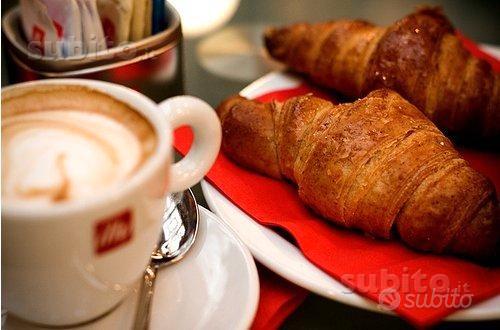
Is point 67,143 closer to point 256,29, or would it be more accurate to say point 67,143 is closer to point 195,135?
point 195,135

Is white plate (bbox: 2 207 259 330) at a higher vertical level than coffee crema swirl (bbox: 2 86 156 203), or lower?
lower

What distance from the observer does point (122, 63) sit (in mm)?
918

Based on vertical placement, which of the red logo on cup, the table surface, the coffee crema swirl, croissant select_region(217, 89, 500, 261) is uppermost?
the coffee crema swirl

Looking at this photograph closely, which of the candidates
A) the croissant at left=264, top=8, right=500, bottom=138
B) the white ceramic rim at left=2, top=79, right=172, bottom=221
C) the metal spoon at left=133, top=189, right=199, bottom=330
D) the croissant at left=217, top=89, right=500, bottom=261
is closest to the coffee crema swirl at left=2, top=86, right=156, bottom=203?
the white ceramic rim at left=2, top=79, right=172, bottom=221

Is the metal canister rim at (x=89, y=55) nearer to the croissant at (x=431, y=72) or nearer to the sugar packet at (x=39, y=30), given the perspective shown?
the sugar packet at (x=39, y=30)

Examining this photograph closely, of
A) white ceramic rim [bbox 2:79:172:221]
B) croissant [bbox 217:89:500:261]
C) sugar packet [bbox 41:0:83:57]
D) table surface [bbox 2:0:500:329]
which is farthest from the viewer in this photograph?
table surface [bbox 2:0:500:329]

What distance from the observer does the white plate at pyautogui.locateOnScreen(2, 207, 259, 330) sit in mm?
628

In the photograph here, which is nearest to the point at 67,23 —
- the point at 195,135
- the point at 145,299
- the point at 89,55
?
the point at 89,55

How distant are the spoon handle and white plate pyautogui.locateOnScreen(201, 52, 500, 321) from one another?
115 mm

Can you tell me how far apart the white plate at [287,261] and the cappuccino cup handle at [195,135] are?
11cm

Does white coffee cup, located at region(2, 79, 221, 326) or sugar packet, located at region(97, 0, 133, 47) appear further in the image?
sugar packet, located at region(97, 0, 133, 47)

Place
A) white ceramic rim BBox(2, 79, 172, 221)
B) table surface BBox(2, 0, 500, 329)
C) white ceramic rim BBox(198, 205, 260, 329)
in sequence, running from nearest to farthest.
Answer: white ceramic rim BBox(2, 79, 172, 221), white ceramic rim BBox(198, 205, 260, 329), table surface BBox(2, 0, 500, 329)

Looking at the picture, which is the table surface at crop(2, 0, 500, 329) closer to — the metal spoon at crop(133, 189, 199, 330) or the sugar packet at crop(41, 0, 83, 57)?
the metal spoon at crop(133, 189, 199, 330)

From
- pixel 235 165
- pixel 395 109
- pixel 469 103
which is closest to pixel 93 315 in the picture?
pixel 235 165
